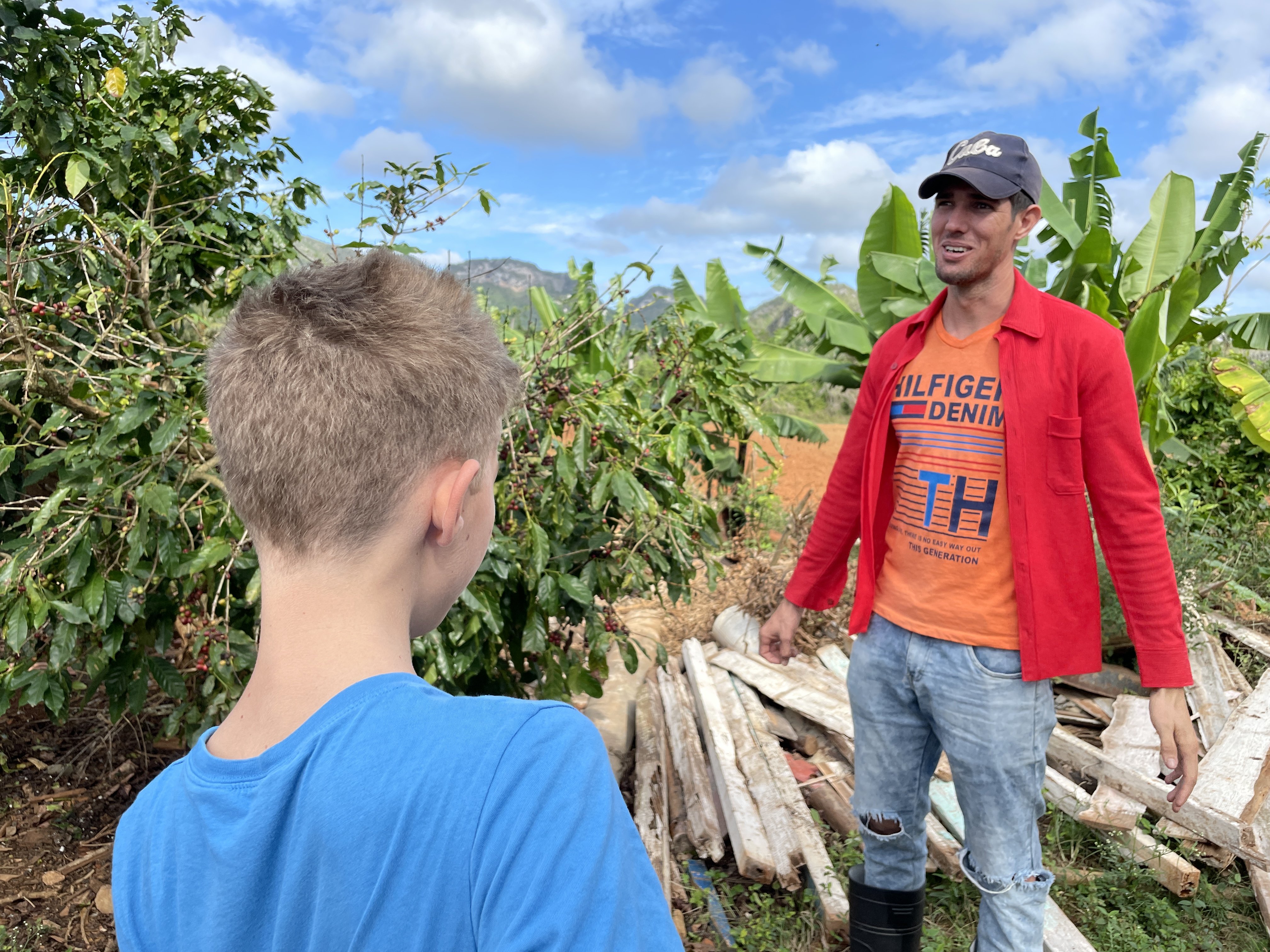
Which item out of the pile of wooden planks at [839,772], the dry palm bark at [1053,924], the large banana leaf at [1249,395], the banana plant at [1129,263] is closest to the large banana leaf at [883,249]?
the banana plant at [1129,263]

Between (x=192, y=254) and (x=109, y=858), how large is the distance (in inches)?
97.7

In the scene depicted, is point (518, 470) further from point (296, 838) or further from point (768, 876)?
point (296, 838)

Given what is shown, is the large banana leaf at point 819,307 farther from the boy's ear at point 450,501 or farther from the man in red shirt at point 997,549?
the boy's ear at point 450,501

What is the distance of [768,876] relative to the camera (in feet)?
10.3

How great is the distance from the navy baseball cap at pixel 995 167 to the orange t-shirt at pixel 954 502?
361 millimetres

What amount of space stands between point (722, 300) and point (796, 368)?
1.08 m

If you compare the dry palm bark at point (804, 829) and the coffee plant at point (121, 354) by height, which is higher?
the coffee plant at point (121, 354)

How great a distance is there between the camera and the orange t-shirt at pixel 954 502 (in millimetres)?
2209

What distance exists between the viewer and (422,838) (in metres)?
0.68

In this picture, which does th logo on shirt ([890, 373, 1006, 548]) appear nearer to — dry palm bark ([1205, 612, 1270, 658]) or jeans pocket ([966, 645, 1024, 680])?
jeans pocket ([966, 645, 1024, 680])

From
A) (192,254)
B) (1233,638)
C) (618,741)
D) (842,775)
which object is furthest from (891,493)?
(1233,638)

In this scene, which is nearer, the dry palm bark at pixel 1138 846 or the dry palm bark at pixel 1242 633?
the dry palm bark at pixel 1138 846

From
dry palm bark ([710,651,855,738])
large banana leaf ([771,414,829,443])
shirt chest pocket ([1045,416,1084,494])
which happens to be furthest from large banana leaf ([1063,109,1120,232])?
shirt chest pocket ([1045,416,1084,494])

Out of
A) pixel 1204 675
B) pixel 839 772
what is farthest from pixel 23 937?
pixel 1204 675
